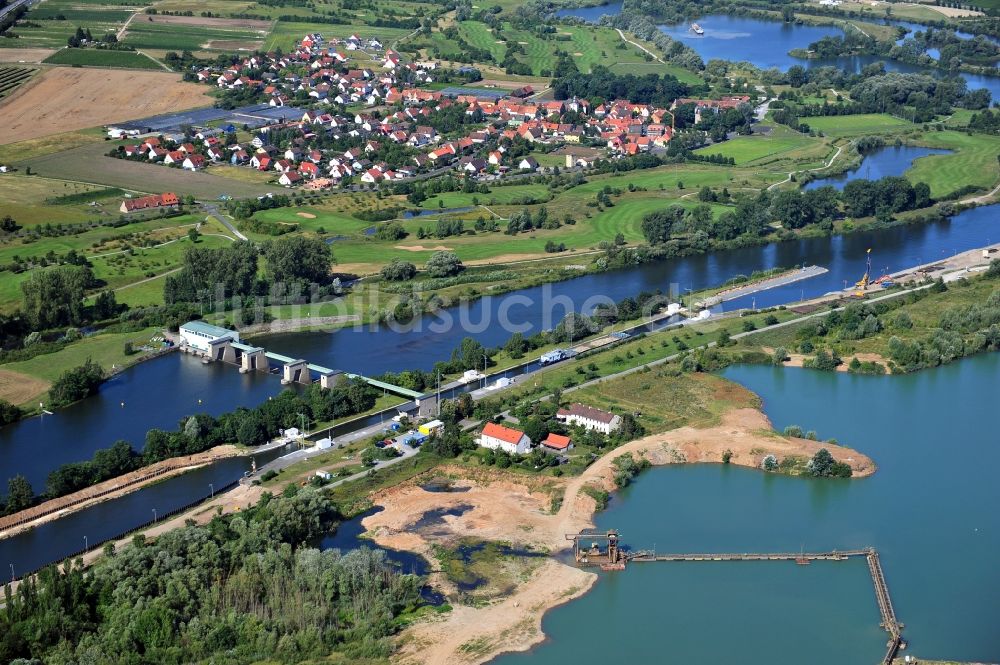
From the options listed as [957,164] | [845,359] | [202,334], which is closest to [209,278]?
[202,334]

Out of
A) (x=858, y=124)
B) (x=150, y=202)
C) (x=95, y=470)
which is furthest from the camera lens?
(x=858, y=124)

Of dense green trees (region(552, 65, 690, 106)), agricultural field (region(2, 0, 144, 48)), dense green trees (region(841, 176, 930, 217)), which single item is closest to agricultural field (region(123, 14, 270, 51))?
agricultural field (region(2, 0, 144, 48))

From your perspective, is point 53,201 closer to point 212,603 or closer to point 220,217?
point 220,217

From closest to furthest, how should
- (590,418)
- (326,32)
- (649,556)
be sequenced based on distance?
(649,556), (590,418), (326,32)

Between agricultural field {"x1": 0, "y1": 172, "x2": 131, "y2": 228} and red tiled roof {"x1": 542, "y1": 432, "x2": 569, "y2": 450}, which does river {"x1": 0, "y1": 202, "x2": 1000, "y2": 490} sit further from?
agricultural field {"x1": 0, "y1": 172, "x2": 131, "y2": 228}

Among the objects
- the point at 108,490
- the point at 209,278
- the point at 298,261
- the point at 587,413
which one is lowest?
the point at 108,490

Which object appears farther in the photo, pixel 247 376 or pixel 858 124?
pixel 858 124

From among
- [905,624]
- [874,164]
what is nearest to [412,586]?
[905,624]
